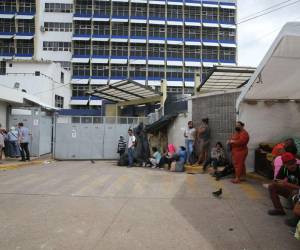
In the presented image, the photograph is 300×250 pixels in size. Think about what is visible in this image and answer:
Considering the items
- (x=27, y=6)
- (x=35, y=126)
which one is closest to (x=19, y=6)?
(x=27, y=6)

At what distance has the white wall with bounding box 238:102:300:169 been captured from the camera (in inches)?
448

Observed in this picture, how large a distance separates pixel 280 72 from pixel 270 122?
3.27 metres

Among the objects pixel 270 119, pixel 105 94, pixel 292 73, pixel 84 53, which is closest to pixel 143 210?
pixel 292 73

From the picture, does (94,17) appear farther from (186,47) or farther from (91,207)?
(91,207)

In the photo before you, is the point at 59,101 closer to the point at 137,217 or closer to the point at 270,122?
the point at 270,122

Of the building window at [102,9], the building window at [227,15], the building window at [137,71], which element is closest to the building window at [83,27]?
the building window at [102,9]

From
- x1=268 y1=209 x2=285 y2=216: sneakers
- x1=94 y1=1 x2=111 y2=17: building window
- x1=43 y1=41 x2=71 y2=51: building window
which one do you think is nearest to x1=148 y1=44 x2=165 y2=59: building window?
x1=94 y1=1 x2=111 y2=17: building window

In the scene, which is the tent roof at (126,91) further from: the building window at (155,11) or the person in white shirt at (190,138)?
the building window at (155,11)

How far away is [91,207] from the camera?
7.30 m

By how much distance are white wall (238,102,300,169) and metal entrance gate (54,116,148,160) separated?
31.9ft

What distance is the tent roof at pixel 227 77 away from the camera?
1688cm

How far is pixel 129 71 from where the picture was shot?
196 ft

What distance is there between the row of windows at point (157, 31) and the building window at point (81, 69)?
17.3ft

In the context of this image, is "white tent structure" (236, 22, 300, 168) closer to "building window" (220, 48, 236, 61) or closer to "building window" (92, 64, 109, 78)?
"building window" (92, 64, 109, 78)
